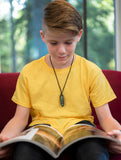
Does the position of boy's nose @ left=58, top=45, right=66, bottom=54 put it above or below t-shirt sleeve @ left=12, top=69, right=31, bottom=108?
above

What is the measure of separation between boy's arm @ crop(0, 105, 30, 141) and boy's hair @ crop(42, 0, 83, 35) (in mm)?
376

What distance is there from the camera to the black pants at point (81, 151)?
2.71 ft

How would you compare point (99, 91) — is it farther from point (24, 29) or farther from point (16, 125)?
point (24, 29)

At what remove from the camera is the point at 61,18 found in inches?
38.2

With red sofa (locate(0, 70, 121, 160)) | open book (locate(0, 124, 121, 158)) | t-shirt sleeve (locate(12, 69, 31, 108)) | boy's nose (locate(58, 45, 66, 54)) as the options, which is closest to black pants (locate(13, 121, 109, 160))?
open book (locate(0, 124, 121, 158))

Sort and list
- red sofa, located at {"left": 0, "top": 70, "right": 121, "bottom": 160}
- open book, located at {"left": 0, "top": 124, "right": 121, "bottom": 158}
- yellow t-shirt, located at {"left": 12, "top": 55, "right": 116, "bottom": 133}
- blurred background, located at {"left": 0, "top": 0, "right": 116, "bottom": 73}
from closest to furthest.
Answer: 1. open book, located at {"left": 0, "top": 124, "right": 121, "bottom": 158}
2. yellow t-shirt, located at {"left": 12, "top": 55, "right": 116, "bottom": 133}
3. red sofa, located at {"left": 0, "top": 70, "right": 121, "bottom": 160}
4. blurred background, located at {"left": 0, "top": 0, "right": 116, "bottom": 73}

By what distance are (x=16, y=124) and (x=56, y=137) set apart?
0.73 feet

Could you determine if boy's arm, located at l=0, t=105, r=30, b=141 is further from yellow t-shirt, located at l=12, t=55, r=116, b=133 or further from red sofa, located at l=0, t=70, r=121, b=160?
red sofa, located at l=0, t=70, r=121, b=160

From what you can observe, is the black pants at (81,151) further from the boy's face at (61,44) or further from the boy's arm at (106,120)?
the boy's face at (61,44)

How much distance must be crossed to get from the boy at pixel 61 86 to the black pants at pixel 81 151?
15 cm

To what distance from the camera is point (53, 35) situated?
0.99 m

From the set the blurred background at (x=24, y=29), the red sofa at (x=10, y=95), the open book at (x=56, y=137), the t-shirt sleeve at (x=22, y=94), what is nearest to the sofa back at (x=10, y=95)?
the red sofa at (x=10, y=95)

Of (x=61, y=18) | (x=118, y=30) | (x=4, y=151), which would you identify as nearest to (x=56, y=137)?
(x=4, y=151)

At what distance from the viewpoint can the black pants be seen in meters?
0.83
